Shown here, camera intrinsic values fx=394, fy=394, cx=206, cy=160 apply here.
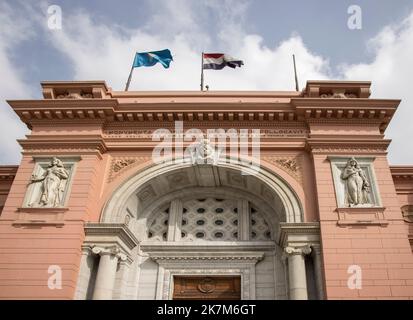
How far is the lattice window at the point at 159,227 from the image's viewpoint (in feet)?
41.7

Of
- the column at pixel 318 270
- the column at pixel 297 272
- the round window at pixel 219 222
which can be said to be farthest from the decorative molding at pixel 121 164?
the column at pixel 318 270

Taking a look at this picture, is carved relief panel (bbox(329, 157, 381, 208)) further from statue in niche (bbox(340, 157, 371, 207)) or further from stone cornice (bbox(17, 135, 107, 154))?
stone cornice (bbox(17, 135, 107, 154))

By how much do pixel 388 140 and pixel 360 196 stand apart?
205cm

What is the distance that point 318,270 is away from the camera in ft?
33.0

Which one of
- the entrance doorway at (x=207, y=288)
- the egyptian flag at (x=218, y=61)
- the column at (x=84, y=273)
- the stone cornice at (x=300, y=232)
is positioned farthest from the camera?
the egyptian flag at (x=218, y=61)

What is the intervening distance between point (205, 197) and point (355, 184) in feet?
15.8

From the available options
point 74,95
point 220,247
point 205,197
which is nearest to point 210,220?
point 205,197

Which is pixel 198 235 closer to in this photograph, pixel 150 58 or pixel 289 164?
pixel 289 164

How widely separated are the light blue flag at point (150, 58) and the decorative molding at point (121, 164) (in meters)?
5.54

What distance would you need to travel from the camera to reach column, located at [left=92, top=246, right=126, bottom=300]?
998 cm

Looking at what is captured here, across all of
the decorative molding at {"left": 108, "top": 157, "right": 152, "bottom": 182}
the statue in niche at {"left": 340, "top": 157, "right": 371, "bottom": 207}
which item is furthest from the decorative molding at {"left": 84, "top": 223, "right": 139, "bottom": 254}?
the statue in niche at {"left": 340, "top": 157, "right": 371, "bottom": 207}

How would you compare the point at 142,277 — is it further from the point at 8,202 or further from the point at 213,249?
the point at 8,202

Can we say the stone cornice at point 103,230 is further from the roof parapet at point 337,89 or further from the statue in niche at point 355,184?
the roof parapet at point 337,89

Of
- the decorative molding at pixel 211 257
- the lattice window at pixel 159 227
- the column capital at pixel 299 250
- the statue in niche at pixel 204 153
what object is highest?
the statue in niche at pixel 204 153
